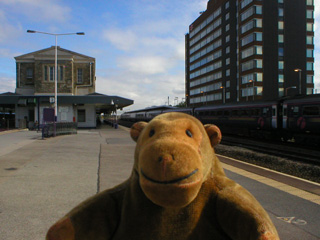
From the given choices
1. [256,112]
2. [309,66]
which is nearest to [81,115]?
[256,112]

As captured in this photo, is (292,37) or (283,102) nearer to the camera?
(283,102)

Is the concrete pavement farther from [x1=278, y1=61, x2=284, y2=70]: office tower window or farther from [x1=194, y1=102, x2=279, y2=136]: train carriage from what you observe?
[x1=278, y1=61, x2=284, y2=70]: office tower window

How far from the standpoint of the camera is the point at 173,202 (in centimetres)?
151

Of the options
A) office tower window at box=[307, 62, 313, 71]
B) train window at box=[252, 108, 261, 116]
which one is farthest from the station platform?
office tower window at box=[307, 62, 313, 71]

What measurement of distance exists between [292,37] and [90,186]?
214 ft

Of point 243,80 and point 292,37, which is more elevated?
point 292,37

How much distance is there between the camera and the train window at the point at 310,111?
Answer: 13.3m

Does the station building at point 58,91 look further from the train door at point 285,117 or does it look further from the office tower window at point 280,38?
the office tower window at point 280,38

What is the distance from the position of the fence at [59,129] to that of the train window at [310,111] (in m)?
14.9

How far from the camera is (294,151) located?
498 inches

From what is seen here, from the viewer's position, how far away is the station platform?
3652mm

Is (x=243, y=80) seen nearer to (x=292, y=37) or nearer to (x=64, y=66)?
(x=292, y=37)

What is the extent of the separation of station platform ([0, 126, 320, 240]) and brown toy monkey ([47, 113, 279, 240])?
187cm

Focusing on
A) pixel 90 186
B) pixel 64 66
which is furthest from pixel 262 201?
pixel 64 66
